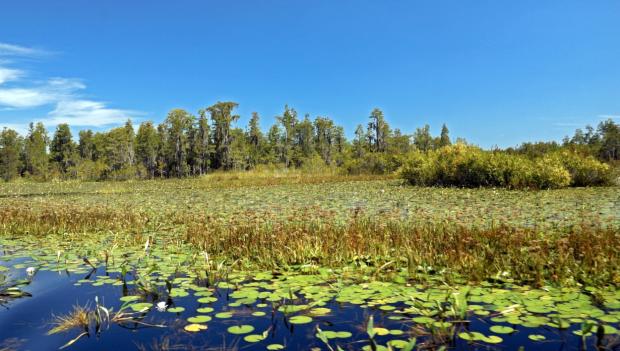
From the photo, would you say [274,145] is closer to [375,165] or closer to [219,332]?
[375,165]

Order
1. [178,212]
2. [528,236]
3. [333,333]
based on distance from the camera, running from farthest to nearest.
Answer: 1. [178,212]
2. [528,236]
3. [333,333]

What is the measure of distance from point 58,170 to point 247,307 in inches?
3307

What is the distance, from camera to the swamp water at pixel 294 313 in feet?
12.9

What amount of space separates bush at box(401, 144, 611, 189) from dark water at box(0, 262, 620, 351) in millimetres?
16917

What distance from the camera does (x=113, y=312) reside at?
4.93 metres

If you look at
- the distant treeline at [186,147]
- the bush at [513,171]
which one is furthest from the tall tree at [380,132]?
the bush at [513,171]

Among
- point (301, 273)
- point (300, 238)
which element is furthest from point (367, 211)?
point (301, 273)

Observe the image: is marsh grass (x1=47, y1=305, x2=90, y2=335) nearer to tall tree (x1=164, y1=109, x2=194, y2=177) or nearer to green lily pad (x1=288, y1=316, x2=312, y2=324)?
green lily pad (x1=288, y1=316, x2=312, y2=324)

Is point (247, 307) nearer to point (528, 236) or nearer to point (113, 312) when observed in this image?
point (113, 312)

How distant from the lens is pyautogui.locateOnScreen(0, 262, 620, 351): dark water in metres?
3.89

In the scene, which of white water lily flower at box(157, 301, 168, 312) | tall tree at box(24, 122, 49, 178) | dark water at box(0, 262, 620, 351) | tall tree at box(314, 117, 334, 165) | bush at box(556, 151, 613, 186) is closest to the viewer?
dark water at box(0, 262, 620, 351)

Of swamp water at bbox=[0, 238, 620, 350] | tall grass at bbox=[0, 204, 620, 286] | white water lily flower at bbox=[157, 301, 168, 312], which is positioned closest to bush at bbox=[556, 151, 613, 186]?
tall grass at bbox=[0, 204, 620, 286]

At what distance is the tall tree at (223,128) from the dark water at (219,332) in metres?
70.8

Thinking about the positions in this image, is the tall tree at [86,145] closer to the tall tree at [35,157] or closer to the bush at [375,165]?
the tall tree at [35,157]
